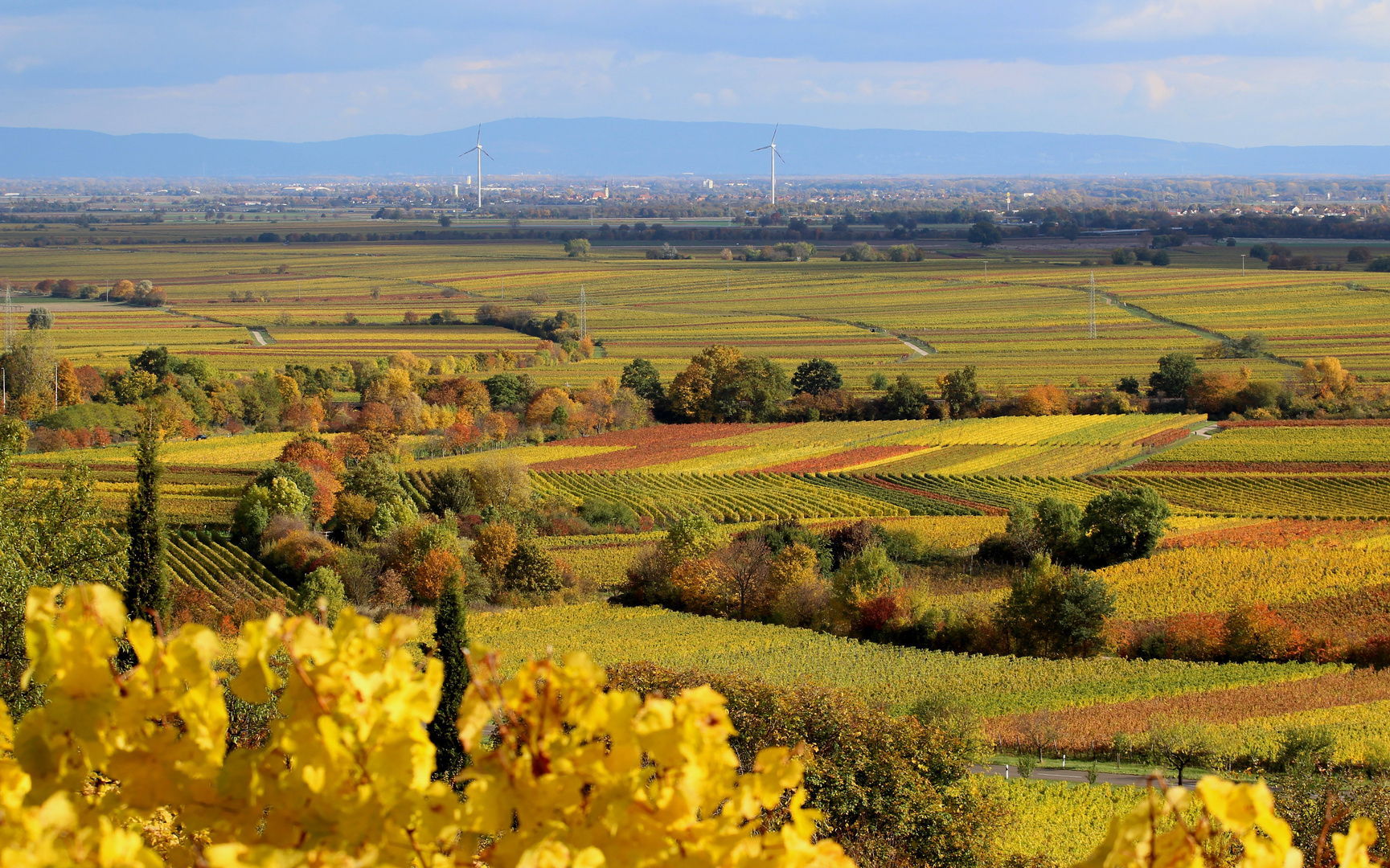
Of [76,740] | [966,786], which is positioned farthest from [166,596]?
[76,740]

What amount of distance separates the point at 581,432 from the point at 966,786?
5104 cm

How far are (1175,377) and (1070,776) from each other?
2151 inches

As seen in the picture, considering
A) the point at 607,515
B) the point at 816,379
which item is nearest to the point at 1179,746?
the point at 607,515

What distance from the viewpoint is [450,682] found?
808 inches

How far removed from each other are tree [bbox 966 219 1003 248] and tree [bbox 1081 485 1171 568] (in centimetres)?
14839

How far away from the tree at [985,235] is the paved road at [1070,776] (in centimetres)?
16870

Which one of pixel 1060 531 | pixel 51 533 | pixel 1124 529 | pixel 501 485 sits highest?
pixel 51 533

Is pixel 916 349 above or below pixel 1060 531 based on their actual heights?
above

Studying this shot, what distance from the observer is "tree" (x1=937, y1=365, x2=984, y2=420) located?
72.2 m

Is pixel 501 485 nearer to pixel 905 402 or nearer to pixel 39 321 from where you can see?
pixel 905 402

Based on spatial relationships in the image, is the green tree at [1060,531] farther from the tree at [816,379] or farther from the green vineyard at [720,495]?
the tree at [816,379]

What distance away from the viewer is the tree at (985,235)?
7426 inches

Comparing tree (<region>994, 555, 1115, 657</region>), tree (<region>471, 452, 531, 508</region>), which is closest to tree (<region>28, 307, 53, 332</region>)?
tree (<region>471, 452, 531, 508</region>)

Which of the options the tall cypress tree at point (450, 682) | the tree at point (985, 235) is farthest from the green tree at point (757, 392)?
the tree at point (985, 235)
